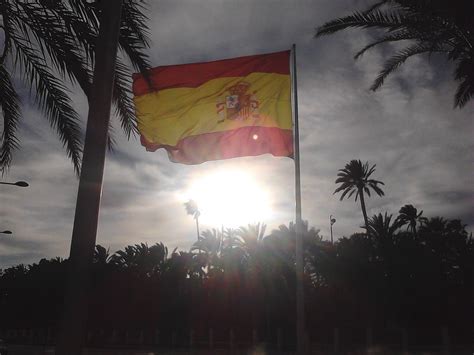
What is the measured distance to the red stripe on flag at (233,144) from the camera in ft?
40.0

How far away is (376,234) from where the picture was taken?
4144 centimetres

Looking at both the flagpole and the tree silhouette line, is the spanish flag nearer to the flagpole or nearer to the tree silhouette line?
the flagpole

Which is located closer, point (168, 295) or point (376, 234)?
point (376, 234)

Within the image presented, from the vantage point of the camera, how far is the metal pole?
3986 millimetres

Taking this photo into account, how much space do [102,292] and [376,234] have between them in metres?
29.2

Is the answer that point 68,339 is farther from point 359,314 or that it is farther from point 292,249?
point 292,249

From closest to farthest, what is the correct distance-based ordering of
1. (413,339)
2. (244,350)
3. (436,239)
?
(413,339) < (244,350) < (436,239)

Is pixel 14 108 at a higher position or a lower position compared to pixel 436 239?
lower

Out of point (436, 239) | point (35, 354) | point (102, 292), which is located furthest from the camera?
point (102, 292)

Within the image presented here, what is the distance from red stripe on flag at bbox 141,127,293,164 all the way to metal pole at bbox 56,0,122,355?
7.22 metres

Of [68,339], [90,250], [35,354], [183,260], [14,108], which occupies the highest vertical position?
[183,260]

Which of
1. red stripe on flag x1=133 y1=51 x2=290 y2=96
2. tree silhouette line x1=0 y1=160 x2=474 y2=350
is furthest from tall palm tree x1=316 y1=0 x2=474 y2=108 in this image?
tree silhouette line x1=0 y1=160 x2=474 y2=350

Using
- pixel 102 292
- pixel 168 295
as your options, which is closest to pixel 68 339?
pixel 168 295

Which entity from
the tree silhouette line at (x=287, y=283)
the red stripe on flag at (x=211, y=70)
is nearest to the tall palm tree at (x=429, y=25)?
the red stripe on flag at (x=211, y=70)
